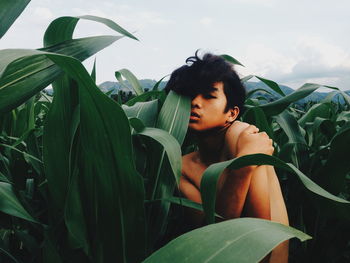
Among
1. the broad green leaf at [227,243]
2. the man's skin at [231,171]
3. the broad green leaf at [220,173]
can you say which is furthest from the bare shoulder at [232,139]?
the broad green leaf at [227,243]

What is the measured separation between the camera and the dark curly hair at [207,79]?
73 centimetres

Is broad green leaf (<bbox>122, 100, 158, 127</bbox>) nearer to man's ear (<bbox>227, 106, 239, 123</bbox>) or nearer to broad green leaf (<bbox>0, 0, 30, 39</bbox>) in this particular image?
man's ear (<bbox>227, 106, 239, 123</bbox>)

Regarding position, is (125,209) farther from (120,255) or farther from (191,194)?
(191,194)

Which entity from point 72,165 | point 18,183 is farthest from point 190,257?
point 18,183

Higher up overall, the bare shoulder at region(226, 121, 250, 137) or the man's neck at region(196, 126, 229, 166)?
the bare shoulder at region(226, 121, 250, 137)

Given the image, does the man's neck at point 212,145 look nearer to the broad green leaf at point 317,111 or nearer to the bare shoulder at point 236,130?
the bare shoulder at point 236,130

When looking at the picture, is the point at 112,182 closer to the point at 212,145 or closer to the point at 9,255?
the point at 9,255

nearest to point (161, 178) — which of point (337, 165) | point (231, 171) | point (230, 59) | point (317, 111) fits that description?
point (231, 171)

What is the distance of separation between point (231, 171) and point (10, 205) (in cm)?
33

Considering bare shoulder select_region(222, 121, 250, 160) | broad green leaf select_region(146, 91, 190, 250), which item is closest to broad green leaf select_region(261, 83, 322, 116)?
Answer: bare shoulder select_region(222, 121, 250, 160)

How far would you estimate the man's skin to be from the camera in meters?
0.58

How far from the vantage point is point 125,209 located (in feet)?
1.38

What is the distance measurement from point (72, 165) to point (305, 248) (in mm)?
482

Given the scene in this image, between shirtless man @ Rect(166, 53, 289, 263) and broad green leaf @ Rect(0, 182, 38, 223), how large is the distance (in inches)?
11.5
